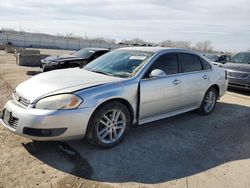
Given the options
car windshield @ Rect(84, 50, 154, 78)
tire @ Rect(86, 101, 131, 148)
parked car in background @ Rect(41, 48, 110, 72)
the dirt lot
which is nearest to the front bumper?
tire @ Rect(86, 101, 131, 148)

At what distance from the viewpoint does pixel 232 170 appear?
3861mm

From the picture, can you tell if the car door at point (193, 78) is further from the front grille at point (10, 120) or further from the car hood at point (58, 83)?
the front grille at point (10, 120)

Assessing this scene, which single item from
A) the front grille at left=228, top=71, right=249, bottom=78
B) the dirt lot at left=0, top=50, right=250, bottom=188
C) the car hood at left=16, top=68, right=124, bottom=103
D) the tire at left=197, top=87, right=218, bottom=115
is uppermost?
the car hood at left=16, top=68, right=124, bottom=103

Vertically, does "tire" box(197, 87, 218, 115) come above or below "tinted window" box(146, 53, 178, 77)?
below

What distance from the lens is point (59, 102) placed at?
146 inches

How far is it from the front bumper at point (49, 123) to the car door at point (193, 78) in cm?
245

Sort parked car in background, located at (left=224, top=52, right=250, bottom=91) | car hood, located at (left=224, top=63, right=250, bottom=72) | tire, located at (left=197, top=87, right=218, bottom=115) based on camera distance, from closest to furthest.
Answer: tire, located at (left=197, top=87, right=218, bottom=115) < parked car in background, located at (left=224, top=52, right=250, bottom=91) < car hood, located at (left=224, top=63, right=250, bottom=72)

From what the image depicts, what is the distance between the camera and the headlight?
368cm

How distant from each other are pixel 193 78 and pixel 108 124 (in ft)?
7.81

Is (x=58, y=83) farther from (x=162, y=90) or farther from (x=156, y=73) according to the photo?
(x=162, y=90)

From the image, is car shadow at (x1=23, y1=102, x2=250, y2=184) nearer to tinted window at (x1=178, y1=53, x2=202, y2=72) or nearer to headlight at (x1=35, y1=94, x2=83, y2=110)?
headlight at (x1=35, y1=94, x2=83, y2=110)

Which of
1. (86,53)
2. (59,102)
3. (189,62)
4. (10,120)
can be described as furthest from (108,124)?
(86,53)

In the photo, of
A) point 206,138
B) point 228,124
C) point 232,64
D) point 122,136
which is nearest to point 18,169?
point 122,136

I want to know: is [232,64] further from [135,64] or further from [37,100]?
[37,100]
